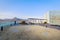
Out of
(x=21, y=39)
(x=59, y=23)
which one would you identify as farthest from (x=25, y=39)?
(x=59, y=23)

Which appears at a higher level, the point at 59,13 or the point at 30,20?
the point at 59,13

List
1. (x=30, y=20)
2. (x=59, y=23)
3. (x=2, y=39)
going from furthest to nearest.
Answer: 1. (x=30, y=20)
2. (x=59, y=23)
3. (x=2, y=39)

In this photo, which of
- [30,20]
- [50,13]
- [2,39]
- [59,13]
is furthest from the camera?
[30,20]

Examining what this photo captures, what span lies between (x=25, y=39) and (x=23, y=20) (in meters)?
9.52

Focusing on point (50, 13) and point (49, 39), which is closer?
point (49, 39)

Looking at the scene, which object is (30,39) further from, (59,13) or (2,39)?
(59,13)

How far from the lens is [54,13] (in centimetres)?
1168

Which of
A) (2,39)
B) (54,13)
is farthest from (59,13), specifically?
(2,39)

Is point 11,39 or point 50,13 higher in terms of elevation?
point 50,13

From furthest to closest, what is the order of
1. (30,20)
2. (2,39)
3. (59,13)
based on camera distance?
(30,20) < (59,13) < (2,39)

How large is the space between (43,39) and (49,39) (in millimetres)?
214

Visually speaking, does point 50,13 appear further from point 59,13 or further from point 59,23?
point 59,23

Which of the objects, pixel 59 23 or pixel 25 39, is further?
pixel 59 23

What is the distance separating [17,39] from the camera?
340cm
